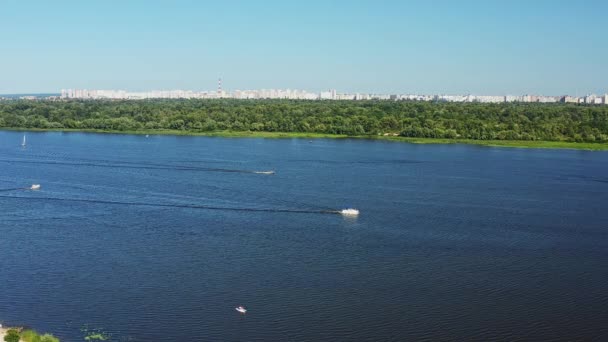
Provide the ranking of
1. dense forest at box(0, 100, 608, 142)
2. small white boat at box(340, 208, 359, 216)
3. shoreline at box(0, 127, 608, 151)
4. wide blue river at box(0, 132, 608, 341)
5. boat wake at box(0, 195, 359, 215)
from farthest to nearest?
dense forest at box(0, 100, 608, 142)
shoreline at box(0, 127, 608, 151)
boat wake at box(0, 195, 359, 215)
small white boat at box(340, 208, 359, 216)
wide blue river at box(0, 132, 608, 341)

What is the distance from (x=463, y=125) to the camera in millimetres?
54344

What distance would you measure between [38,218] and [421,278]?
449 inches

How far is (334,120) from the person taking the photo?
57906 millimetres

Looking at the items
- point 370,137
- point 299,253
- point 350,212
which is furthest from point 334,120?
point 299,253

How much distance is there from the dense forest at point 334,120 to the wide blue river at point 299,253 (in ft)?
70.2

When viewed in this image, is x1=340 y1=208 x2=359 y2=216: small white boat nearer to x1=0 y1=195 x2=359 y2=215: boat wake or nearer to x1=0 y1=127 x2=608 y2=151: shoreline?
x1=0 y1=195 x2=359 y2=215: boat wake

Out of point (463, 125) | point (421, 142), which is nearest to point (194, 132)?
point (421, 142)

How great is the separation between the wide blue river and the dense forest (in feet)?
70.2

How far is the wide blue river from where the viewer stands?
1277cm

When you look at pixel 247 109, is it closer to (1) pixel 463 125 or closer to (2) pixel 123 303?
(1) pixel 463 125

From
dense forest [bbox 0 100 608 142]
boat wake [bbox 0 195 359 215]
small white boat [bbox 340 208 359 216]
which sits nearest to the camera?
small white boat [bbox 340 208 359 216]

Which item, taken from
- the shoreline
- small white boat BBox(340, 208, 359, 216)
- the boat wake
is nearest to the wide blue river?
the boat wake

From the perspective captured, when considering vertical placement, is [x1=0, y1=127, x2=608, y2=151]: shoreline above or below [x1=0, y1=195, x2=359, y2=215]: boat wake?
above

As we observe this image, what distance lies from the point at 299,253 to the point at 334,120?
4141cm
